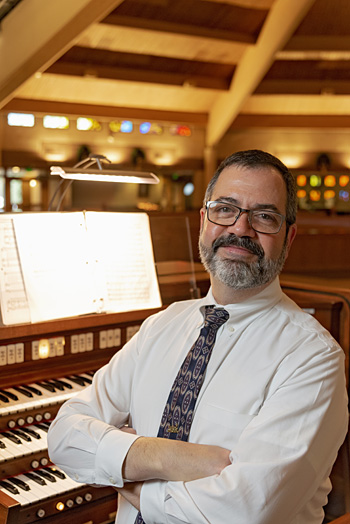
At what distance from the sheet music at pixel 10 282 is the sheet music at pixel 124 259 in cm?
44

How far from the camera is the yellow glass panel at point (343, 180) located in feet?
55.0

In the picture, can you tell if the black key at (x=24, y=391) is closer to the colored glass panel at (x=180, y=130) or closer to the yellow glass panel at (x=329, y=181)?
the colored glass panel at (x=180, y=130)

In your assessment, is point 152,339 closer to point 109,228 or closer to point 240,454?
point 240,454

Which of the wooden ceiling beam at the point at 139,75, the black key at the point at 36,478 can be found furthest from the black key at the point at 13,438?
the wooden ceiling beam at the point at 139,75

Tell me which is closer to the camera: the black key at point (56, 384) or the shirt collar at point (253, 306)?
the shirt collar at point (253, 306)

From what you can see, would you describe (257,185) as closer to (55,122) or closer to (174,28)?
(174,28)

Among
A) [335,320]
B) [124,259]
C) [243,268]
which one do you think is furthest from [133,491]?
[335,320]

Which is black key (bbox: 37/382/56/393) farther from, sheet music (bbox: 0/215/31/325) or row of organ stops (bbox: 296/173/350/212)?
row of organ stops (bbox: 296/173/350/212)

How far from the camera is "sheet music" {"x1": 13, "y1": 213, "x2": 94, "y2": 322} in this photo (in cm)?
285

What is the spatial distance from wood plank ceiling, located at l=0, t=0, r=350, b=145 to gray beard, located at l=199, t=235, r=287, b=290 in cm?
632

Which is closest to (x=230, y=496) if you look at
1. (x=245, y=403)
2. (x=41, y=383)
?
(x=245, y=403)

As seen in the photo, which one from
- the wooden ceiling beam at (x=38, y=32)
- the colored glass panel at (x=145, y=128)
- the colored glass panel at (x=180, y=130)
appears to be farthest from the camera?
the colored glass panel at (x=180, y=130)

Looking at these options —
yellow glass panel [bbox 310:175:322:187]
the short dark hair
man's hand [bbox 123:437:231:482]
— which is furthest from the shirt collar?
yellow glass panel [bbox 310:175:322:187]

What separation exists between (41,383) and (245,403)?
5.04 feet
